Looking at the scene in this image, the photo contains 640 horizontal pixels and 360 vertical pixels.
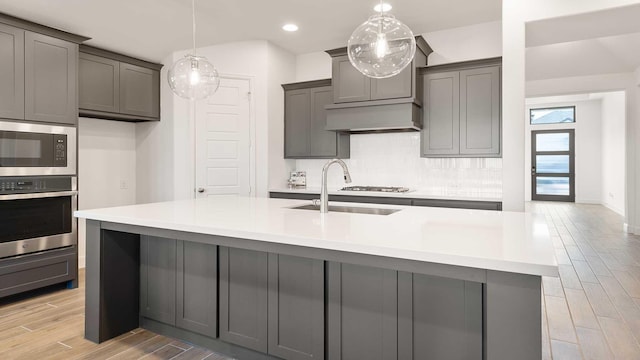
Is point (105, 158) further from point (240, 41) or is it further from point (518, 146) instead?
point (518, 146)

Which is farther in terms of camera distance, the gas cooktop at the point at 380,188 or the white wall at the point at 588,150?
the white wall at the point at 588,150

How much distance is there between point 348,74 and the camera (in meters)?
4.41

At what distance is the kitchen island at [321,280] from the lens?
4.35 ft

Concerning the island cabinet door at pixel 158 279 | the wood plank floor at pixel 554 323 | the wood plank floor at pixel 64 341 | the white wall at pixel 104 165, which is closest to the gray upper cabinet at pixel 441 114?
the wood plank floor at pixel 554 323

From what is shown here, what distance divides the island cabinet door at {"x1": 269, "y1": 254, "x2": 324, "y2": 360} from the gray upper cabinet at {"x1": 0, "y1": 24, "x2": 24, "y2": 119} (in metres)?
2.96

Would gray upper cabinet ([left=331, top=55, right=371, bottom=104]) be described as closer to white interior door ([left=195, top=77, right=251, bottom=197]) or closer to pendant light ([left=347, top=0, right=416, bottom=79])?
white interior door ([left=195, top=77, right=251, bottom=197])

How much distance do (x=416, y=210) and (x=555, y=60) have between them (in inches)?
196

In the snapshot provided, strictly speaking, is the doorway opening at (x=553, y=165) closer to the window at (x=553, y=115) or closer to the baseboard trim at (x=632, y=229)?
the window at (x=553, y=115)

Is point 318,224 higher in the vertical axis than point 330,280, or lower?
higher

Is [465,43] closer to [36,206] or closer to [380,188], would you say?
[380,188]

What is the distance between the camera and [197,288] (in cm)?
246

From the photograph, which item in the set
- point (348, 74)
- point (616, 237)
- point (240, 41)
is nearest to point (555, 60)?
point (616, 237)

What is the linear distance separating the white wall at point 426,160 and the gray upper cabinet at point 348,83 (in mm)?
679

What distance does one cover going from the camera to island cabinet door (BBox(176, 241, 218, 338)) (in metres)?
2.39
